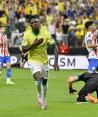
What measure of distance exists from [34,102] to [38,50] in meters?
1.99

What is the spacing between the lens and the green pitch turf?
46.0 feet

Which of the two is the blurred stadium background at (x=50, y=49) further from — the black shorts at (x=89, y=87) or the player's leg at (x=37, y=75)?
the player's leg at (x=37, y=75)

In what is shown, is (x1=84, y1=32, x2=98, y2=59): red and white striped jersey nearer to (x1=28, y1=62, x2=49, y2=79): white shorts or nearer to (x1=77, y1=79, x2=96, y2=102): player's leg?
(x1=77, y1=79, x2=96, y2=102): player's leg

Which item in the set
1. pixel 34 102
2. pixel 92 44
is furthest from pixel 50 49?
pixel 34 102

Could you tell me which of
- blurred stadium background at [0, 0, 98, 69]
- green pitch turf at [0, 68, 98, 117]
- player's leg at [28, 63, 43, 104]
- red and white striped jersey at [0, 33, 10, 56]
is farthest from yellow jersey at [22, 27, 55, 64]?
blurred stadium background at [0, 0, 98, 69]

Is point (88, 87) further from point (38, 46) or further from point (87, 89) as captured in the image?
point (38, 46)

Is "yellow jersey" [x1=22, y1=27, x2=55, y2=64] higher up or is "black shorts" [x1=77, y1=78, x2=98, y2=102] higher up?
"yellow jersey" [x1=22, y1=27, x2=55, y2=64]

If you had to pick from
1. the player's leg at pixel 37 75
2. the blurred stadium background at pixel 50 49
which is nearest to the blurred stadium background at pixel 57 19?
the blurred stadium background at pixel 50 49

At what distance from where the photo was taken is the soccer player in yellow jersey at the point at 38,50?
48.5ft

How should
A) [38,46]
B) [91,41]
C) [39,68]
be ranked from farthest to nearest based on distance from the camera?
1. [91,41]
2. [38,46]
3. [39,68]

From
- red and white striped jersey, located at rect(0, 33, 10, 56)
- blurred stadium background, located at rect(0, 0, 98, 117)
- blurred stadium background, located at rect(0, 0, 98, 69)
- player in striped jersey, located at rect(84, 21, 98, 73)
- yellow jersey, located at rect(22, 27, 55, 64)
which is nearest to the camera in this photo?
yellow jersey, located at rect(22, 27, 55, 64)

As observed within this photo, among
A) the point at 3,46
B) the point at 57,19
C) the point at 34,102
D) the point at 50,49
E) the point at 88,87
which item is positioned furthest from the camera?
the point at 57,19

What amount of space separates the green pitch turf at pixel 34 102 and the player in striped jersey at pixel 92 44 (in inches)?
37.8

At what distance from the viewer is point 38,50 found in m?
15.0
